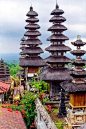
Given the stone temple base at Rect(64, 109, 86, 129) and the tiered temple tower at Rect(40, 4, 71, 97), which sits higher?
the tiered temple tower at Rect(40, 4, 71, 97)

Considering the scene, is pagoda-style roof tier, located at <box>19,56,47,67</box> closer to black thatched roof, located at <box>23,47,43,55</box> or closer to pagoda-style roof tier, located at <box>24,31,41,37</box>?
black thatched roof, located at <box>23,47,43,55</box>

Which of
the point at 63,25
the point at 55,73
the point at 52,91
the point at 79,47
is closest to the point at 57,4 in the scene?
the point at 63,25

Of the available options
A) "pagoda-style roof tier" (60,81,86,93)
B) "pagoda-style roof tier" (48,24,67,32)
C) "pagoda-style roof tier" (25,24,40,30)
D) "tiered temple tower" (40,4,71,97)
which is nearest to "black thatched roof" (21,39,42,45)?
"pagoda-style roof tier" (25,24,40,30)

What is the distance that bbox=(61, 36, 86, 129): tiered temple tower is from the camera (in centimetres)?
1309

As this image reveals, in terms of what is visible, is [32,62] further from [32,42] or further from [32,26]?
[32,26]

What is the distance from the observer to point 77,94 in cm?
1332

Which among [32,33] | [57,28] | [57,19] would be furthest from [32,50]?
[57,19]

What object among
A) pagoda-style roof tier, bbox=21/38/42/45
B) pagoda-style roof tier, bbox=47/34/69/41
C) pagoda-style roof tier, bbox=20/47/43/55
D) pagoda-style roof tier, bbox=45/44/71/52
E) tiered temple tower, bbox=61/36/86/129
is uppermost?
pagoda-style roof tier, bbox=21/38/42/45

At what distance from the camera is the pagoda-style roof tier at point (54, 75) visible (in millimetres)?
22531

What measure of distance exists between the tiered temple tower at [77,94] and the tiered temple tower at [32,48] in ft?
56.1

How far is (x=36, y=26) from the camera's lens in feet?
103

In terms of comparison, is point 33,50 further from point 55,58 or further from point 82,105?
point 82,105

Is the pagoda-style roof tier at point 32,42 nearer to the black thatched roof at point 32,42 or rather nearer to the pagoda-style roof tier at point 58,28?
the black thatched roof at point 32,42

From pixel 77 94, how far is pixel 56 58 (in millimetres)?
11359
